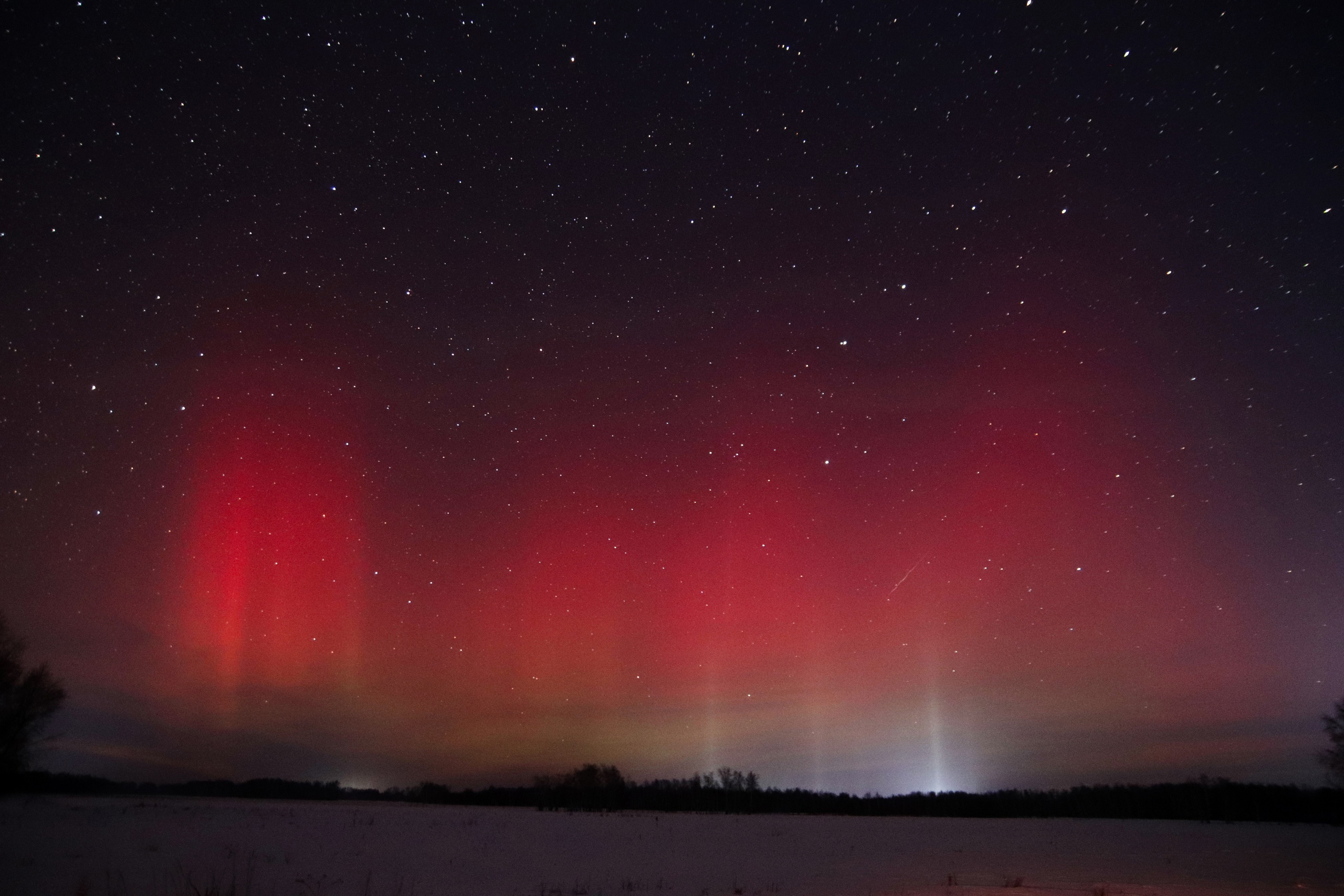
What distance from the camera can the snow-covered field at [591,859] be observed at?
14.7m

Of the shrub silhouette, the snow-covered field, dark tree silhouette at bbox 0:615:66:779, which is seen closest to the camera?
the snow-covered field

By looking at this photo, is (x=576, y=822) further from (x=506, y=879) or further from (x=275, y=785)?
(x=275, y=785)

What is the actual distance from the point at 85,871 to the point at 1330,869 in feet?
91.0

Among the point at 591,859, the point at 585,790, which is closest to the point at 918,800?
the point at 585,790

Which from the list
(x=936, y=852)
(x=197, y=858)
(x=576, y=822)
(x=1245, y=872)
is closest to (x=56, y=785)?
(x=576, y=822)

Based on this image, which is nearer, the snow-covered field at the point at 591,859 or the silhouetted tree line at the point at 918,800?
the snow-covered field at the point at 591,859

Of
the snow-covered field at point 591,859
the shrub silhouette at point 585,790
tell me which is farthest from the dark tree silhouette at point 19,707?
the shrub silhouette at point 585,790

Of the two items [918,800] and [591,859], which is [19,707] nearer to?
[591,859]

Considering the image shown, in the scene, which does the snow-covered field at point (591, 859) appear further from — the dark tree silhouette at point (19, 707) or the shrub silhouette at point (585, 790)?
the shrub silhouette at point (585, 790)

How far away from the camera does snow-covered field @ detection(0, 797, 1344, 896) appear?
1474 cm

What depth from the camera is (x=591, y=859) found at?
20641 millimetres

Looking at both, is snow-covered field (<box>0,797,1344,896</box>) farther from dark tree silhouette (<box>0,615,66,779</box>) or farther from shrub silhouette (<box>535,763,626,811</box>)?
shrub silhouette (<box>535,763,626,811</box>)

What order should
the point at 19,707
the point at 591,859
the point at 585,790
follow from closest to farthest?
1. the point at 591,859
2. the point at 19,707
3. the point at 585,790

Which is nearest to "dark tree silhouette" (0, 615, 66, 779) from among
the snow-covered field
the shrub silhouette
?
the snow-covered field
